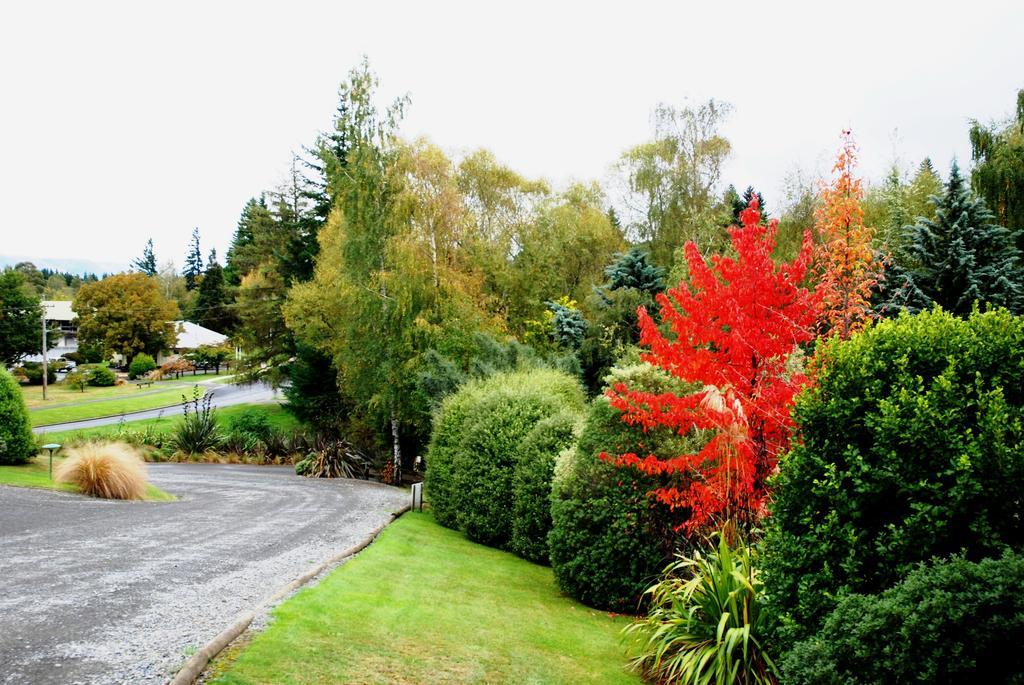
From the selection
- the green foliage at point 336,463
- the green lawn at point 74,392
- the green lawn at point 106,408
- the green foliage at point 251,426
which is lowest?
the green foliage at point 336,463

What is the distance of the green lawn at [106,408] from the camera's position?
124ft

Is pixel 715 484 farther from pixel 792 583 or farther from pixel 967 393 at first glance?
pixel 967 393

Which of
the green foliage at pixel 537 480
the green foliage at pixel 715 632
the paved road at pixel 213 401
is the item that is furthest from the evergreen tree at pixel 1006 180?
the paved road at pixel 213 401

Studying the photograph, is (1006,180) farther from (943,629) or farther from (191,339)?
(191,339)

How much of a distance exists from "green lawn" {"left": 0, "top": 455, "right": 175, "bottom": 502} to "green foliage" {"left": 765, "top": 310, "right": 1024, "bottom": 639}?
14939mm

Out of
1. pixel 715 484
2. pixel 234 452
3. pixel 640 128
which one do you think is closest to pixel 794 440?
pixel 715 484

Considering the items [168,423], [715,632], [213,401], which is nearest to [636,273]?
[715,632]

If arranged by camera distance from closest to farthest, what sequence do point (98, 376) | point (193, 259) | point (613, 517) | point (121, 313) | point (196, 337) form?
point (613, 517) → point (98, 376) → point (121, 313) → point (196, 337) → point (193, 259)

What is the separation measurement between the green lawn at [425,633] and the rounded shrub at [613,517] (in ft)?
1.50

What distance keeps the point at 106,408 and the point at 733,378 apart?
43.2m

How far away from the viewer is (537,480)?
12266mm

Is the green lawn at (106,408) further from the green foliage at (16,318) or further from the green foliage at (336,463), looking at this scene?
the green foliage at (336,463)

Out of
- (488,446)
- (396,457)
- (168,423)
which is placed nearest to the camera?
(488,446)

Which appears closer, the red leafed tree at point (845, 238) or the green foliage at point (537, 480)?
the red leafed tree at point (845, 238)
